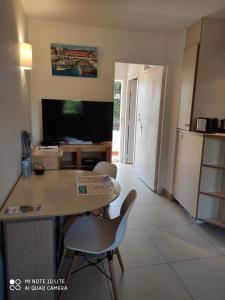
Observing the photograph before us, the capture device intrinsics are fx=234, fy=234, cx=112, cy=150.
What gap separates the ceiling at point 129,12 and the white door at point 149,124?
2.59ft

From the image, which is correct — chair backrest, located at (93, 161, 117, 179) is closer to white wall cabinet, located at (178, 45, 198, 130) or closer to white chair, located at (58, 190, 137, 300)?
white chair, located at (58, 190, 137, 300)

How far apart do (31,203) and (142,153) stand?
10.6 feet

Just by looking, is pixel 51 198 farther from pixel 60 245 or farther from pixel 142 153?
pixel 142 153

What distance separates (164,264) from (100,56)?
2.97 m

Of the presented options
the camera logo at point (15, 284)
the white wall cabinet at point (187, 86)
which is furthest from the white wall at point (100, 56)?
the camera logo at point (15, 284)

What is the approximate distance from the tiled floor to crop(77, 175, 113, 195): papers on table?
0.76 metres

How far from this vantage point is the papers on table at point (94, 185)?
1.92 m

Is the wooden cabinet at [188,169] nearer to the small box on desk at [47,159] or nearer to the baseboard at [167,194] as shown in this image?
the baseboard at [167,194]

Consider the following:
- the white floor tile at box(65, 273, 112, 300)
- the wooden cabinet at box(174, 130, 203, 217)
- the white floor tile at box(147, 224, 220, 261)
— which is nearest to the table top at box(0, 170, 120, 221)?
the white floor tile at box(65, 273, 112, 300)

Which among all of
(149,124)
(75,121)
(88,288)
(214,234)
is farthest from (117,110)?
(88,288)

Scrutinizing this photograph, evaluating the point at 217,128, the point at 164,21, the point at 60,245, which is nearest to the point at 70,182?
the point at 60,245

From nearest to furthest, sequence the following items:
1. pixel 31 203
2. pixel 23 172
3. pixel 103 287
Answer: pixel 31 203
pixel 103 287
pixel 23 172

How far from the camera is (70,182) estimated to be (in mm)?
2143

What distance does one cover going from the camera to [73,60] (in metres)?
3.52
